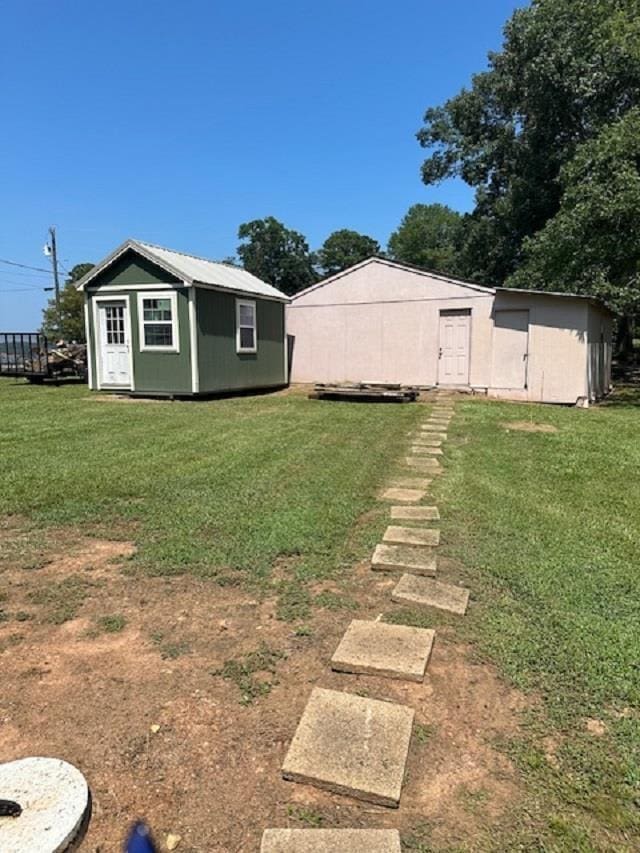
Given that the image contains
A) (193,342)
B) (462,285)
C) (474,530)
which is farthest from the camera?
(462,285)

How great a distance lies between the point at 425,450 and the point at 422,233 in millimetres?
49025

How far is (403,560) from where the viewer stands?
321cm

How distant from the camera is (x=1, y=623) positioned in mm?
2502

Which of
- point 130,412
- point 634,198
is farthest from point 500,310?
point 130,412

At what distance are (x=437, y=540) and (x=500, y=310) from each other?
1057 centimetres

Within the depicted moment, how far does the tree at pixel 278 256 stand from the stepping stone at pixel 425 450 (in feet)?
157

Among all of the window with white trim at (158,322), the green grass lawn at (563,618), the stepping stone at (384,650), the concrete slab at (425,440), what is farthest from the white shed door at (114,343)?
the stepping stone at (384,650)

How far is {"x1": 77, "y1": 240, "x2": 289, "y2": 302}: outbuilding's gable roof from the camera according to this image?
11.1 metres

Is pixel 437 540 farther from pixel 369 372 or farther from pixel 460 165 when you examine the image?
pixel 460 165

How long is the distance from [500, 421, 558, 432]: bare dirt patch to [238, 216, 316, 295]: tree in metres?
46.0

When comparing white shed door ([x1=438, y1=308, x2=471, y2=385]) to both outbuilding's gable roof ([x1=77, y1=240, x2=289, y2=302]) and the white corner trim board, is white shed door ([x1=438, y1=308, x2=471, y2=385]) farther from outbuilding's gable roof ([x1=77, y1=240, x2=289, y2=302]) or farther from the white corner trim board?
the white corner trim board

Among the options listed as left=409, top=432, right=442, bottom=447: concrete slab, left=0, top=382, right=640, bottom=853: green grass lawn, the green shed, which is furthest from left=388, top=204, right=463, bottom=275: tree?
left=0, top=382, right=640, bottom=853: green grass lawn

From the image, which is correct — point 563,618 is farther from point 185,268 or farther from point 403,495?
point 185,268

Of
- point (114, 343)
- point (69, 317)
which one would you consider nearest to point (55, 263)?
point (69, 317)
